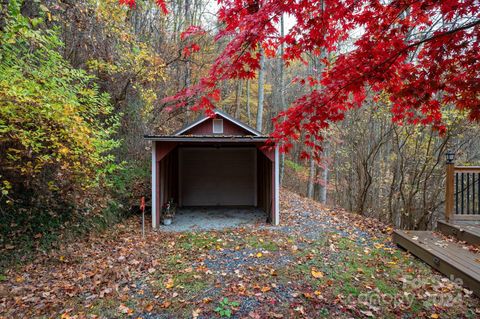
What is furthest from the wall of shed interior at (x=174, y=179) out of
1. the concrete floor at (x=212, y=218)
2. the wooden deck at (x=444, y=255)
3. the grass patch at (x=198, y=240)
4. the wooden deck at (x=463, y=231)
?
the wooden deck at (x=463, y=231)

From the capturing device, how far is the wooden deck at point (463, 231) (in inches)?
172

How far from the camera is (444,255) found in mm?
4008

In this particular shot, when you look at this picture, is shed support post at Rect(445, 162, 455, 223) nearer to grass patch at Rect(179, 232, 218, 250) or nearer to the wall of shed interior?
the wall of shed interior

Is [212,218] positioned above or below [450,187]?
below

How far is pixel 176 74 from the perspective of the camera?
11945mm

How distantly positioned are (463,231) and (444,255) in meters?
1.03

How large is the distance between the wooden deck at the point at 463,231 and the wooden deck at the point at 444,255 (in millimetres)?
199

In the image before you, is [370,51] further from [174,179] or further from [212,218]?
[174,179]

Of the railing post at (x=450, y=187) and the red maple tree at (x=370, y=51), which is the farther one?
the railing post at (x=450, y=187)

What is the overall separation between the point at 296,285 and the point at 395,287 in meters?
1.35

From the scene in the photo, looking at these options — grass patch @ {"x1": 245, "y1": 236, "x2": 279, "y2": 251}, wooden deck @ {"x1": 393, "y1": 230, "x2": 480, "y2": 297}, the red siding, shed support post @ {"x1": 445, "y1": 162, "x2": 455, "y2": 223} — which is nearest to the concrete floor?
grass patch @ {"x1": 245, "y1": 236, "x2": 279, "y2": 251}

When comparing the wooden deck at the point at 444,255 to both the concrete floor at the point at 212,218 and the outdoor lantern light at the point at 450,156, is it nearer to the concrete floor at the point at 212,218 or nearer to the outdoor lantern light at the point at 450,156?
the outdoor lantern light at the point at 450,156

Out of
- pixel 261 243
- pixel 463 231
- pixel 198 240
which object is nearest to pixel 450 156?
pixel 463 231

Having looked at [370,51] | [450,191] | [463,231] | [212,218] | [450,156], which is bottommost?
[212,218]
